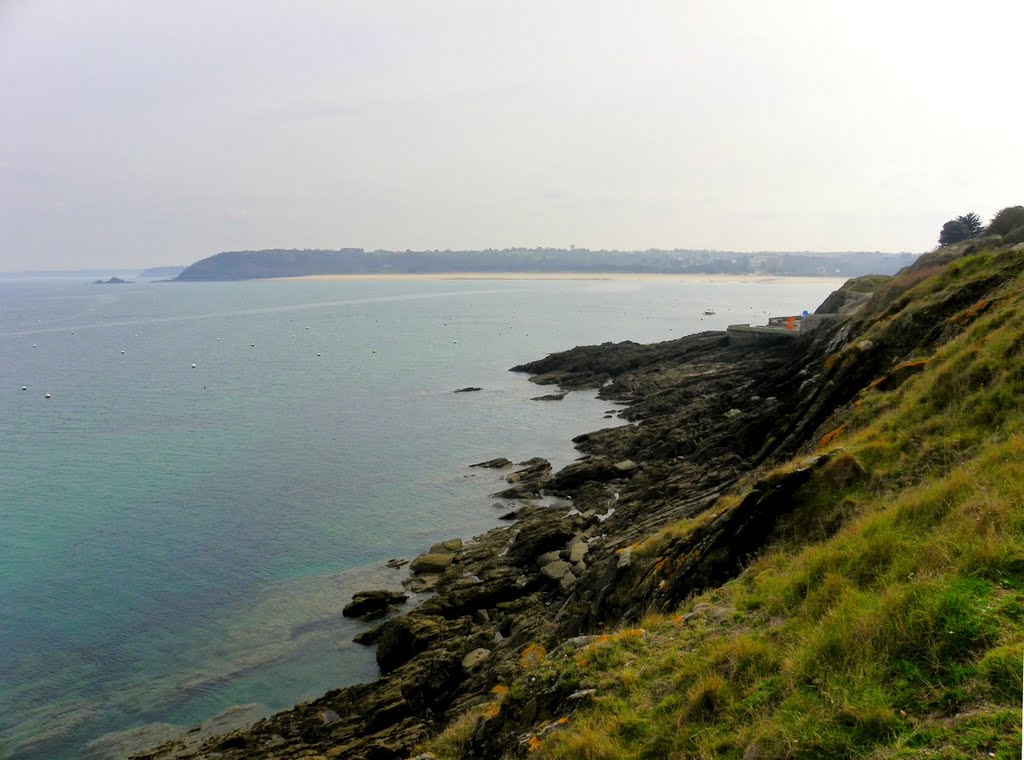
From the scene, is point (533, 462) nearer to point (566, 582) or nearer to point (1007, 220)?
point (566, 582)

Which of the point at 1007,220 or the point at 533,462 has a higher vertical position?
the point at 1007,220

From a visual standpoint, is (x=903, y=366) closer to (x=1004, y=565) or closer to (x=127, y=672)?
(x=1004, y=565)

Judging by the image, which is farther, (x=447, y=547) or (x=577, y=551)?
(x=447, y=547)

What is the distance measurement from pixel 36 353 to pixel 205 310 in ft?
233

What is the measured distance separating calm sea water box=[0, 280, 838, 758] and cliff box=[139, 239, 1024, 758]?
2.85 m

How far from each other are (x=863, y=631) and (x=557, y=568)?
1446cm

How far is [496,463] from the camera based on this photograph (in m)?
35.8

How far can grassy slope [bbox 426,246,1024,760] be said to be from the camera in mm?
6109

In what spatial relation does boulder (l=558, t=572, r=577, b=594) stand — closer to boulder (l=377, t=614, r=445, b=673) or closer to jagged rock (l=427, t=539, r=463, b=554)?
boulder (l=377, t=614, r=445, b=673)

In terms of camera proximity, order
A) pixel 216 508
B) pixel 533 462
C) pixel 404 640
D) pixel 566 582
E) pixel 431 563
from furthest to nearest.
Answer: pixel 533 462 → pixel 216 508 → pixel 431 563 → pixel 566 582 → pixel 404 640

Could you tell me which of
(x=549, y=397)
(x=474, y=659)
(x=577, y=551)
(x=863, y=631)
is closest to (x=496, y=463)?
(x=577, y=551)

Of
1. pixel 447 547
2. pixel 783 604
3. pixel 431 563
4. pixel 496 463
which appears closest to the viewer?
pixel 783 604

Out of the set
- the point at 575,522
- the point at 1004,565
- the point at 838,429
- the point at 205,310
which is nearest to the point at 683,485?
the point at 575,522

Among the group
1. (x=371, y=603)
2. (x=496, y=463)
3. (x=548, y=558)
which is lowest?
(x=371, y=603)
